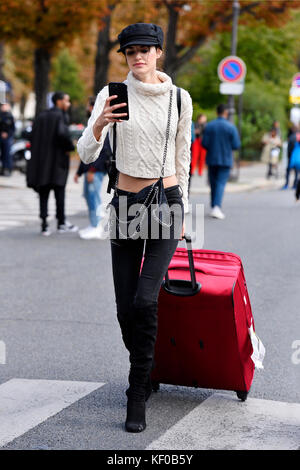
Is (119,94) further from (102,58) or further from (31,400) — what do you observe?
(102,58)

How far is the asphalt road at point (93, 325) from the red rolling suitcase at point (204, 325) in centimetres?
23

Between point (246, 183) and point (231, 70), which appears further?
point (246, 183)

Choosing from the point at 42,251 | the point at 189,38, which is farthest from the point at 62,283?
the point at 189,38

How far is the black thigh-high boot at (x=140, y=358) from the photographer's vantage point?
436cm

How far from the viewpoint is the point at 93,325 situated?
6953 mm

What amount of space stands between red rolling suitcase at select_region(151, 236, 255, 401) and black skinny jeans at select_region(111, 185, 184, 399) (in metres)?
0.17

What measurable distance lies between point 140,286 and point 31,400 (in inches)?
39.1

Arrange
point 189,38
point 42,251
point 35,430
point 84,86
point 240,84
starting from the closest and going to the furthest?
point 35,430 < point 42,251 < point 240,84 < point 189,38 < point 84,86

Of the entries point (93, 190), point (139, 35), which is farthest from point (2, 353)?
point (93, 190)

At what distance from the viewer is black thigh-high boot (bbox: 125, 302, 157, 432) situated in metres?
4.36

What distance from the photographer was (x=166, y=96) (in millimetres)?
4473

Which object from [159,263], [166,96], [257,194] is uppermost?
[166,96]
